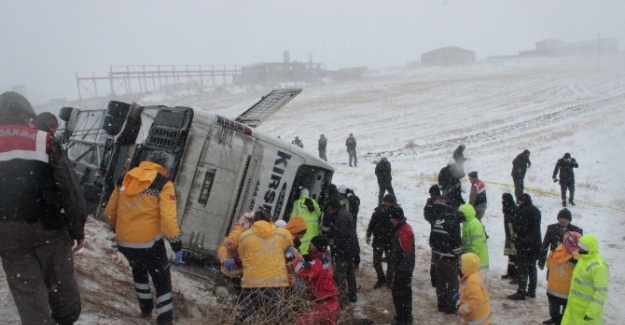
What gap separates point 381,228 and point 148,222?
165 inches

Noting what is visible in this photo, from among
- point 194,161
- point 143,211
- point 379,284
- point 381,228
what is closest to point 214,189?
point 194,161

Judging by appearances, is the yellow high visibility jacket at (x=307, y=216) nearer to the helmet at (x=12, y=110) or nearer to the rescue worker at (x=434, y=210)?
the rescue worker at (x=434, y=210)

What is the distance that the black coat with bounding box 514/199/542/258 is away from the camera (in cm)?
717

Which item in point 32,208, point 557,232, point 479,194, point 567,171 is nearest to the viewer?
point 32,208

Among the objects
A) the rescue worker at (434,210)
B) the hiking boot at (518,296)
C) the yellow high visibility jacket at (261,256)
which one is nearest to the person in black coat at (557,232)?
the hiking boot at (518,296)

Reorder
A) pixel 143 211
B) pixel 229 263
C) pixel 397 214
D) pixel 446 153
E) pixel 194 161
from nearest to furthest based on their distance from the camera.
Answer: pixel 143 211 → pixel 229 263 → pixel 194 161 → pixel 397 214 → pixel 446 153

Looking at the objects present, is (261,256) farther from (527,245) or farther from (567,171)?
(567,171)

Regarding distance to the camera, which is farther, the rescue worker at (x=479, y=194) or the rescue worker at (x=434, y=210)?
the rescue worker at (x=479, y=194)

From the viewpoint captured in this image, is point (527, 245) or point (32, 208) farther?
point (527, 245)

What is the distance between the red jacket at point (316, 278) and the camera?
5203 mm

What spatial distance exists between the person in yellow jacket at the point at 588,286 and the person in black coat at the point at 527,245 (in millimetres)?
2276

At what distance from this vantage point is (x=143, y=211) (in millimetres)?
4316

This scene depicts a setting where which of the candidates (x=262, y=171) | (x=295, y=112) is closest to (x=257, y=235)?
(x=262, y=171)

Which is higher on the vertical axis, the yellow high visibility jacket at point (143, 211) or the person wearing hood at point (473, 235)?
the yellow high visibility jacket at point (143, 211)
